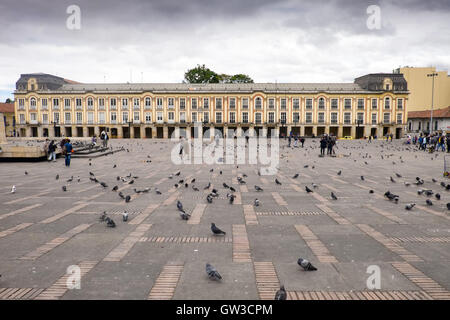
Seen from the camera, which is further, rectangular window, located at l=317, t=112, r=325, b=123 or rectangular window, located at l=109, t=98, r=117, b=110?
rectangular window, located at l=109, t=98, r=117, b=110

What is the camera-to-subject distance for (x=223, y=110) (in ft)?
205

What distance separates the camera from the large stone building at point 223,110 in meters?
61.9

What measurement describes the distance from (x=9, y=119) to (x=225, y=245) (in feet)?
262

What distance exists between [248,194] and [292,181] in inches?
119

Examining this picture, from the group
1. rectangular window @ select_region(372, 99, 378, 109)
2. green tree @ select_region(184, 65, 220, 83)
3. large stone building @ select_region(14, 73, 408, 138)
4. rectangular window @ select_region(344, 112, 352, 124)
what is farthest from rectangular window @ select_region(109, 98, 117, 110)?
rectangular window @ select_region(372, 99, 378, 109)

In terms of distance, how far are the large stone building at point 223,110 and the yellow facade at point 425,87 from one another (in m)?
8.61

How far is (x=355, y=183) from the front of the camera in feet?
37.1

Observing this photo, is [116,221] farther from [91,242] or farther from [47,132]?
[47,132]

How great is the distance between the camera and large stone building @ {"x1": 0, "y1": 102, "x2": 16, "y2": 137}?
215ft

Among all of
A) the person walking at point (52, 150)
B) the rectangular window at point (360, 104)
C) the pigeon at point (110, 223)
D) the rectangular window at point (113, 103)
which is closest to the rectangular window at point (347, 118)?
the rectangular window at point (360, 104)

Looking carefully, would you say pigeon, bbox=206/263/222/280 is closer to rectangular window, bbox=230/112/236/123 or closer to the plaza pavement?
the plaza pavement

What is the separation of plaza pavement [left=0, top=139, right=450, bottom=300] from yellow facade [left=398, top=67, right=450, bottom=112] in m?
69.8

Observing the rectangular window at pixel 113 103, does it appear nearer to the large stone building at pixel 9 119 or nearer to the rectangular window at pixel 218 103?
the large stone building at pixel 9 119

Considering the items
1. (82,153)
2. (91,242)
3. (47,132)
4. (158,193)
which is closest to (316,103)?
(82,153)
